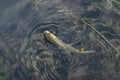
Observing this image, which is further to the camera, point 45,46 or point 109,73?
point 45,46

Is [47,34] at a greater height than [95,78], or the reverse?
[47,34]

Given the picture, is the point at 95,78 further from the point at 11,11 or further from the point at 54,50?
the point at 11,11

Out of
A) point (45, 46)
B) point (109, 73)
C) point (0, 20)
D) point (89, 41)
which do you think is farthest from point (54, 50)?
point (0, 20)

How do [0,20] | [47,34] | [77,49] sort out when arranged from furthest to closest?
1. [0,20]
2. [77,49]
3. [47,34]

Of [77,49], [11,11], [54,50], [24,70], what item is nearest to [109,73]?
[77,49]

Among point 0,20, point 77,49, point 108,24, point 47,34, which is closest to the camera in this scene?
point 47,34

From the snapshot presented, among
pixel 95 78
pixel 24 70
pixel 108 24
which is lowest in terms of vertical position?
pixel 95 78

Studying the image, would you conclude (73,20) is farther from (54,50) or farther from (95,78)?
(95,78)
